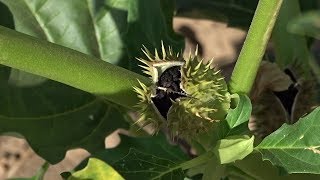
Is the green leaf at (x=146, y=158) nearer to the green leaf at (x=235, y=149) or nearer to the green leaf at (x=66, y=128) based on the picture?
the green leaf at (x=235, y=149)

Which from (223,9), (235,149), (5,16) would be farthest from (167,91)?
(223,9)

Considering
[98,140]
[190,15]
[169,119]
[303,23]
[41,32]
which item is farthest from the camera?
[190,15]

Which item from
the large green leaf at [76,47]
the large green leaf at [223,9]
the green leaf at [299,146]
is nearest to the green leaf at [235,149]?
the green leaf at [299,146]

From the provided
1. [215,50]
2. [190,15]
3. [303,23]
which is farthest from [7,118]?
[215,50]

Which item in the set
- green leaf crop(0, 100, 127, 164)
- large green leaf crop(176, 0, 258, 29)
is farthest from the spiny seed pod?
large green leaf crop(176, 0, 258, 29)

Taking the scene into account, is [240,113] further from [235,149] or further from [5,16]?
[5,16]

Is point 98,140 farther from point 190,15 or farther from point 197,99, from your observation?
point 197,99
